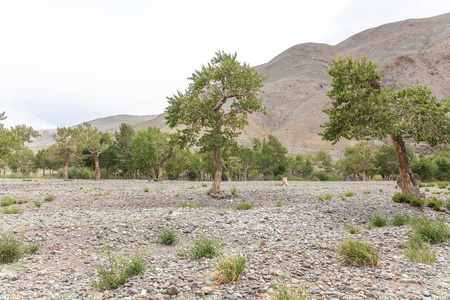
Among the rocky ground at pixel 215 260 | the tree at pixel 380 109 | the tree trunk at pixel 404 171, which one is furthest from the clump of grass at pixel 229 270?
the tree trunk at pixel 404 171

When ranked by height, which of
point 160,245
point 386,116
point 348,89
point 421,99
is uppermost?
point 348,89

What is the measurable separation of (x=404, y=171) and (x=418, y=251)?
10.5 m

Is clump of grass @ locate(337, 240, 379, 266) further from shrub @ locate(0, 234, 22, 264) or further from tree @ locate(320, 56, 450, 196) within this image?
shrub @ locate(0, 234, 22, 264)

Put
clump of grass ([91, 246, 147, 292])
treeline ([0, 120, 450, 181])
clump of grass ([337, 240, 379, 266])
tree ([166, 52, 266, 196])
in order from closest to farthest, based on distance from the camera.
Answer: clump of grass ([91, 246, 147, 292]), clump of grass ([337, 240, 379, 266]), tree ([166, 52, 266, 196]), treeline ([0, 120, 450, 181])

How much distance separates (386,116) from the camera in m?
13.5

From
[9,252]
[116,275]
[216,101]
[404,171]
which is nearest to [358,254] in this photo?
[116,275]

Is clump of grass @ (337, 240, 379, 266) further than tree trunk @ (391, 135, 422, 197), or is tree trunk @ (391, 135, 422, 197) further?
tree trunk @ (391, 135, 422, 197)

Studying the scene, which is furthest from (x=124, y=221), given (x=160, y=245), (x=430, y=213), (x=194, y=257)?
(x=430, y=213)

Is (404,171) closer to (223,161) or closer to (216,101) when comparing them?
(216,101)

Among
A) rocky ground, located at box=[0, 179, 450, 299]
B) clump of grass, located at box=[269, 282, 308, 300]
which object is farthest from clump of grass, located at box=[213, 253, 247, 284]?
clump of grass, located at box=[269, 282, 308, 300]

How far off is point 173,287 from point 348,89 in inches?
558

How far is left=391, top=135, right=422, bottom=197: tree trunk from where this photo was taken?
16047 mm

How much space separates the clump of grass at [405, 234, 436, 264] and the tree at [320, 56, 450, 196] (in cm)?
670

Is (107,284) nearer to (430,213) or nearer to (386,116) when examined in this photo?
(386,116)
